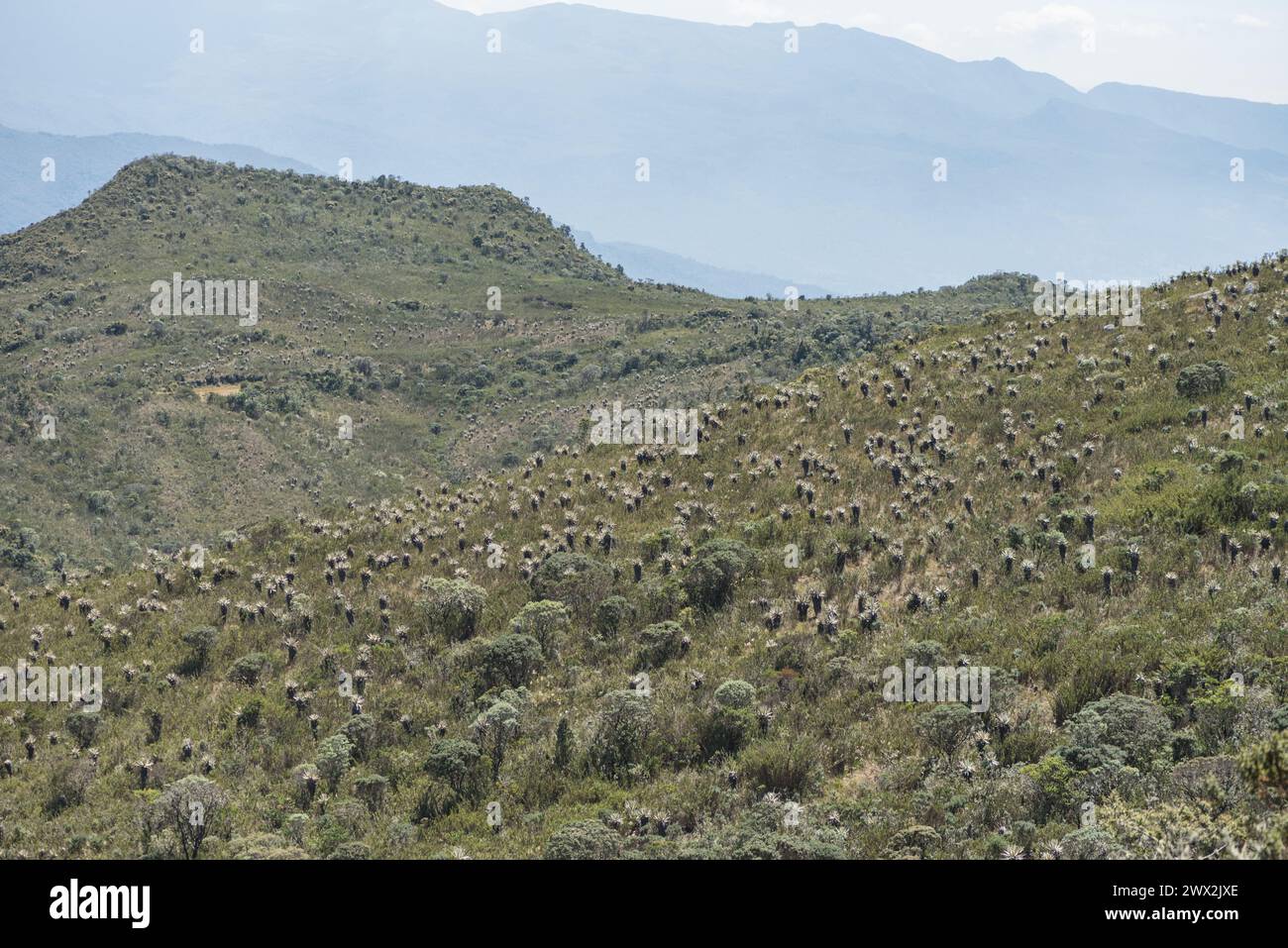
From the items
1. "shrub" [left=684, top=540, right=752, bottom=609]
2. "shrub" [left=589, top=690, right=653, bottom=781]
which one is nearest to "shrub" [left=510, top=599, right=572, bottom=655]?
"shrub" [left=684, top=540, right=752, bottom=609]

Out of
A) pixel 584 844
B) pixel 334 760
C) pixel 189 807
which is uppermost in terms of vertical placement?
pixel 584 844

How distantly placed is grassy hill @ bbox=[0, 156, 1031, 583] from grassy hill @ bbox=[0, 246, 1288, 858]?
3494cm

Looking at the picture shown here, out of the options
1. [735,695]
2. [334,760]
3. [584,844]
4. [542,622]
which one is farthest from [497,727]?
[584,844]

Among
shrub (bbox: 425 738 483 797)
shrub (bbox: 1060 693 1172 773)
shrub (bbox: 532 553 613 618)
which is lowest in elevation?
shrub (bbox: 425 738 483 797)

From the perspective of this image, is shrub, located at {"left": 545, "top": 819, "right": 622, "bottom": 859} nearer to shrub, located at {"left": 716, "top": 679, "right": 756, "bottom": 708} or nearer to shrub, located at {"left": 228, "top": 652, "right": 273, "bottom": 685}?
shrub, located at {"left": 716, "top": 679, "right": 756, "bottom": 708}

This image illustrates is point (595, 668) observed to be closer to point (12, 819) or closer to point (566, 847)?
point (566, 847)

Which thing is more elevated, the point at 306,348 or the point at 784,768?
the point at 306,348

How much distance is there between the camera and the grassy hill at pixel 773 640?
767 inches

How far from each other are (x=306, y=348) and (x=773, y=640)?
324 ft

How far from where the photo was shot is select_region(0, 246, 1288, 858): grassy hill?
19.5 meters

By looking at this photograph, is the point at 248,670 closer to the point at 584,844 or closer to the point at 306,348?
the point at 584,844

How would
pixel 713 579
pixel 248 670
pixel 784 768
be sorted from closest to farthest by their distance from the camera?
pixel 784 768 < pixel 713 579 < pixel 248 670

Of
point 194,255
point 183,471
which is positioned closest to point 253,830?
point 183,471

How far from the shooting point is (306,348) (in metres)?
116
